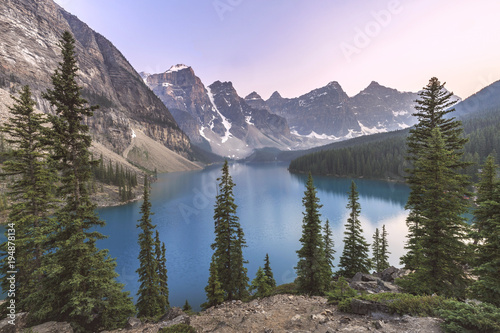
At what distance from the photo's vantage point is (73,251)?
1258 centimetres

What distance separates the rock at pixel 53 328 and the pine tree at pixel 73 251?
0.34 metres

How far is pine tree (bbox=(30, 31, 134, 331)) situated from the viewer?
1194cm

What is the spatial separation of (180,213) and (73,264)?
60112 mm

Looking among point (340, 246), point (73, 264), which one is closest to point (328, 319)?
point (73, 264)

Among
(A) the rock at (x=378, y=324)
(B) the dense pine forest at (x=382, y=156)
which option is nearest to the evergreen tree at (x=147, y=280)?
(A) the rock at (x=378, y=324)

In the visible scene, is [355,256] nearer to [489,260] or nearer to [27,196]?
Answer: [489,260]

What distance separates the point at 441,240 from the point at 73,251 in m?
21.2

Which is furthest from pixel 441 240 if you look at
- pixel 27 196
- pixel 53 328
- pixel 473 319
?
pixel 27 196

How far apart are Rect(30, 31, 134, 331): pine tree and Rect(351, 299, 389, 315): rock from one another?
13.4 m

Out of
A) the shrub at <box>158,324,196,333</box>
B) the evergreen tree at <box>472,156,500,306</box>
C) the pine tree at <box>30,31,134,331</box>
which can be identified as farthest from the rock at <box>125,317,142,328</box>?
the evergreen tree at <box>472,156,500,306</box>

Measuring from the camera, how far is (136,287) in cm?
3077

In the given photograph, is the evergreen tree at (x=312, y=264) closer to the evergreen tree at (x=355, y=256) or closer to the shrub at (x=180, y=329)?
the evergreen tree at (x=355, y=256)

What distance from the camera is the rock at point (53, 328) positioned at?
10.9m

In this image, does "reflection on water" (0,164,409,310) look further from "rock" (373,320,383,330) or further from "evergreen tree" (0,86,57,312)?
"rock" (373,320,383,330)
